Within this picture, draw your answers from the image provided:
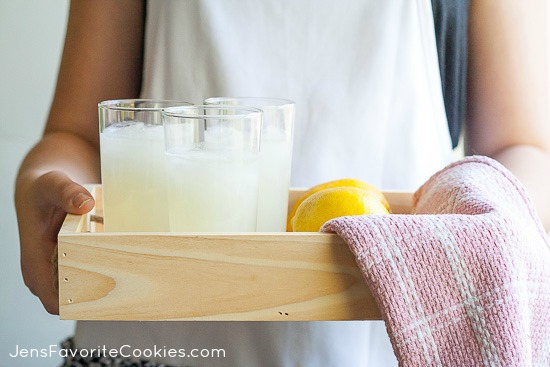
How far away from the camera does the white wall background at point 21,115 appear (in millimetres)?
1272

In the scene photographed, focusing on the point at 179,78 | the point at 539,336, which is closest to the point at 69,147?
the point at 179,78

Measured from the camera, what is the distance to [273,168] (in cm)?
54

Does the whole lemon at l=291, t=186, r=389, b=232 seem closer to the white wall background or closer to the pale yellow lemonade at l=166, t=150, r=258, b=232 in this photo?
the pale yellow lemonade at l=166, t=150, r=258, b=232

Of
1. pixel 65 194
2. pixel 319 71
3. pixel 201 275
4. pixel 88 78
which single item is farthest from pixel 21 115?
pixel 201 275

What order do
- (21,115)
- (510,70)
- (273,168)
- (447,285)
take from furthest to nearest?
(21,115) < (510,70) < (273,168) < (447,285)

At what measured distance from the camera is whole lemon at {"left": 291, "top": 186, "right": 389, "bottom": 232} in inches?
19.6

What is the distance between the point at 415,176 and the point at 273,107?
26cm

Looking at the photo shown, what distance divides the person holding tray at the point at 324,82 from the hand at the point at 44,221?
0.12 meters

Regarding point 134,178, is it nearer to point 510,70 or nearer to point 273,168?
point 273,168

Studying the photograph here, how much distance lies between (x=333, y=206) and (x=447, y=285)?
0.36ft

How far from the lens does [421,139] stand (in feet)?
2.49

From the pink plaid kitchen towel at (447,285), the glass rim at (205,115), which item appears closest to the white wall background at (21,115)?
the glass rim at (205,115)

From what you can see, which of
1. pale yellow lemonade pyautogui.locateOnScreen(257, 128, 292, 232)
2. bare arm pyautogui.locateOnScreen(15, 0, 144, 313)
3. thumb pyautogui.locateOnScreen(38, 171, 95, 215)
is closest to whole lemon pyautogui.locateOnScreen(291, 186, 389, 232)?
pale yellow lemonade pyautogui.locateOnScreen(257, 128, 292, 232)

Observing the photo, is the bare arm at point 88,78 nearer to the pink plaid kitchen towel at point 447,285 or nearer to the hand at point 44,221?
the hand at point 44,221
